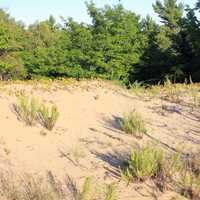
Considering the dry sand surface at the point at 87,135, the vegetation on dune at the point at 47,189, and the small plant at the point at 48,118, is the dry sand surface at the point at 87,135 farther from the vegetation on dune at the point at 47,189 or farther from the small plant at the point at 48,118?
the vegetation on dune at the point at 47,189

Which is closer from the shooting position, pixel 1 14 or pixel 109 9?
pixel 109 9

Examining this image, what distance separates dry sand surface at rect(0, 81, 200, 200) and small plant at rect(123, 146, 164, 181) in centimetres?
13

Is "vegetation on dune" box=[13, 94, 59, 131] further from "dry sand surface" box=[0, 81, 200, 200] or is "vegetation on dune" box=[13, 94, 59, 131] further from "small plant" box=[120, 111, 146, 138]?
"small plant" box=[120, 111, 146, 138]

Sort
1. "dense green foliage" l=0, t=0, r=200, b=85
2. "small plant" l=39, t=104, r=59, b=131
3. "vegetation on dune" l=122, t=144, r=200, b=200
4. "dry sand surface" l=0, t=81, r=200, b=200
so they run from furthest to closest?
"dense green foliage" l=0, t=0, r=200, b=85, "small plant" l=39, t=104, r=59, b=131, "dry sand surface" l=0, t=81, r=200, b=200, "vegetation on dune" l=122, t=144, r=200, b=200

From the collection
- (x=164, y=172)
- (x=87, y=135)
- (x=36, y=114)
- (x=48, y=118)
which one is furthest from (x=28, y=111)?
(x=164, y=172)

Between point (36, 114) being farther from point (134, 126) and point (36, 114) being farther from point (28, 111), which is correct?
point (134, 126)

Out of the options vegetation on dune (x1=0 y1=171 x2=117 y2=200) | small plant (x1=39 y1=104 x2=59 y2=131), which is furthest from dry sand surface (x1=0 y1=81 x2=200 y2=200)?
vegetation on dune (x1=0 y1=171 x2=117 y2=200)

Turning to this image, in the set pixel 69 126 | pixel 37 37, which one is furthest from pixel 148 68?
pixel 69 126

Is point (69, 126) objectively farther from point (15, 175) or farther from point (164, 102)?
point (164, 102)

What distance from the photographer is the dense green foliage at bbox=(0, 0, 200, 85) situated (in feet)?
156

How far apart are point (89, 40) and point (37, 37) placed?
16084mm

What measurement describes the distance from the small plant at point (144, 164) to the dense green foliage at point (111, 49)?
128 feet

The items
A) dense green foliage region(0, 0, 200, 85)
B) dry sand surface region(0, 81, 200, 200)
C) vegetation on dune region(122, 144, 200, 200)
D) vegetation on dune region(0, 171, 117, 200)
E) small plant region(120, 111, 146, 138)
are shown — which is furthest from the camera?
dense green foliage region(0, 0, 200, 85)

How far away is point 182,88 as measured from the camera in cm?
1219
